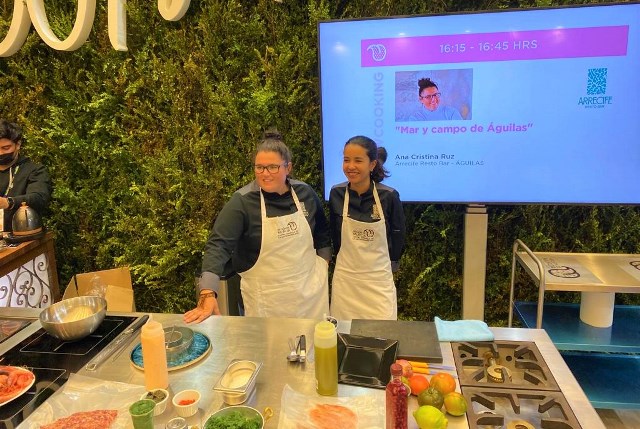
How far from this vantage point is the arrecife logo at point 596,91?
2.48 metres

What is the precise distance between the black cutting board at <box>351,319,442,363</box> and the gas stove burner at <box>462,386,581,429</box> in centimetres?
17

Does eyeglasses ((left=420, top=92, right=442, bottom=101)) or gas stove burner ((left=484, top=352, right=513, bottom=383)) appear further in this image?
eyeglasses ((left=420, top=92, right=442, bottom=101))

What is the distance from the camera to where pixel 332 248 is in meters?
2.65

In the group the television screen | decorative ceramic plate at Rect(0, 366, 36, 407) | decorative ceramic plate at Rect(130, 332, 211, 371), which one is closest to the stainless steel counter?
decorative ceramic plate at Rect(130, 332, 211, 371)

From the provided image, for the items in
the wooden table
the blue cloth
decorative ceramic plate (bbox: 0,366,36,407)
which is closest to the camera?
decorative ceramic plate (bbox: 0,366,36,407)

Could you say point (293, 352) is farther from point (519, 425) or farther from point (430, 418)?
point (519, 425)

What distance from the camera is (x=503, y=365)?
4.71 feet

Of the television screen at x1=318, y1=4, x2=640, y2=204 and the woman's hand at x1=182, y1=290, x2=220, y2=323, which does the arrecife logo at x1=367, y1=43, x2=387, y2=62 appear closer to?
the television screen at x1=318, y1=4, x2=640, y2=204

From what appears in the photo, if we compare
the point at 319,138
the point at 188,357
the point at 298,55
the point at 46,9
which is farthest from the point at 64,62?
the point at 188,357

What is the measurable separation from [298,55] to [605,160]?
1.81 m

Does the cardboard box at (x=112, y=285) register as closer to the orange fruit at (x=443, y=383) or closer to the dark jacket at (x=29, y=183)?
the dark jacket at (x=29, y=183)

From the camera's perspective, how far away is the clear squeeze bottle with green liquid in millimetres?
1273

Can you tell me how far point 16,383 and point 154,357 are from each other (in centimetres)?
42

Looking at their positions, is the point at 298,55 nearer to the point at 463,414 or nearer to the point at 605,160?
the point at 605,160
